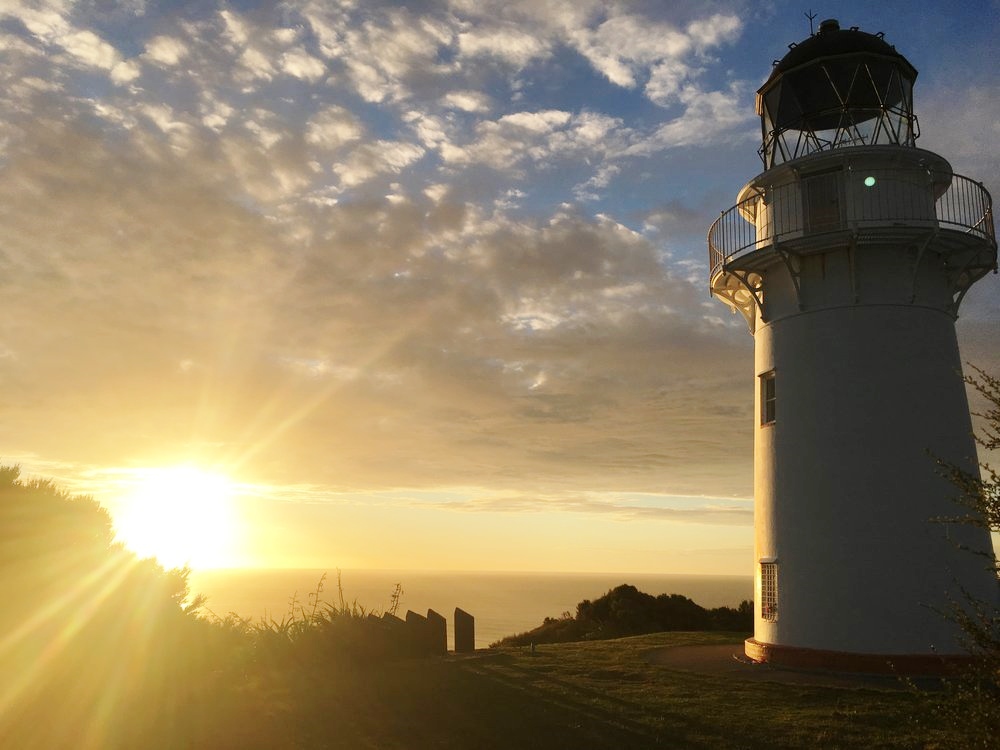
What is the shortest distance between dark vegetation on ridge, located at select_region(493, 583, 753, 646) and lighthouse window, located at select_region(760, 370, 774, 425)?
1023cm

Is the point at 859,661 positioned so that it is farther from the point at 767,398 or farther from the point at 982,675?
the point at 982,675

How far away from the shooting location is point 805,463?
16219 mm

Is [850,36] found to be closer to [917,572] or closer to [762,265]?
[762,265]

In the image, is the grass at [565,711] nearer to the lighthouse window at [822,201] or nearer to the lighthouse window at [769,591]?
the lighthouse window at [769,591]

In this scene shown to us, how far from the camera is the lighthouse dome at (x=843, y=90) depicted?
1731cm

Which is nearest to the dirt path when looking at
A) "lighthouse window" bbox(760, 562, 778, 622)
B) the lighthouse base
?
the lighthouse base

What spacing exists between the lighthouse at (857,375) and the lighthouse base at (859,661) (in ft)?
0.13

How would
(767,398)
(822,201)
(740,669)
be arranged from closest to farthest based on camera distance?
(740,669) < (822,201) < (767,398)

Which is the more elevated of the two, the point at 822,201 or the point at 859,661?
the point at 822,201

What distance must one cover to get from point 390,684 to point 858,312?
11.9 metres

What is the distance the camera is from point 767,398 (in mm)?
17750

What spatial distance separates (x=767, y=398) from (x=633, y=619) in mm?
11818

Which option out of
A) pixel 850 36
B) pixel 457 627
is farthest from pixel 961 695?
pixel 850 36

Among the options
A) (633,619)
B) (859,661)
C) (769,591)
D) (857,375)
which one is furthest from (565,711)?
(633,619)
